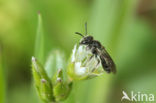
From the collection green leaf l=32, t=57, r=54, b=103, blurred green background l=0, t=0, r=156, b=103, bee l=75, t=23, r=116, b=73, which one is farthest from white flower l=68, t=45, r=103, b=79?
blurred green background l=0, t=0, r=156, b=103

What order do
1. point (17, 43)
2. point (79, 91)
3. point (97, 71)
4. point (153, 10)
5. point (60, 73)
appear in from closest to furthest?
point (60, 73) → point (97, 71) → point (79, 91) → point (17, 43) → point (153, 10)

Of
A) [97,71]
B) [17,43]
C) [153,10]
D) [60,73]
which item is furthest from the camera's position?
[153,10]

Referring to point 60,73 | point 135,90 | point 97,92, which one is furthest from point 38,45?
point 135,90

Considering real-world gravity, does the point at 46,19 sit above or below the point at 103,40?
above

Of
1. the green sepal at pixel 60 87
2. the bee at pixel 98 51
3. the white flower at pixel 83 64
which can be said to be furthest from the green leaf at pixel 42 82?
the bee at pixel 98 51

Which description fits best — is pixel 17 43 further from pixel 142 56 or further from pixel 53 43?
pixel 142 56

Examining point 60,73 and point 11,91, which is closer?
point 60,73
